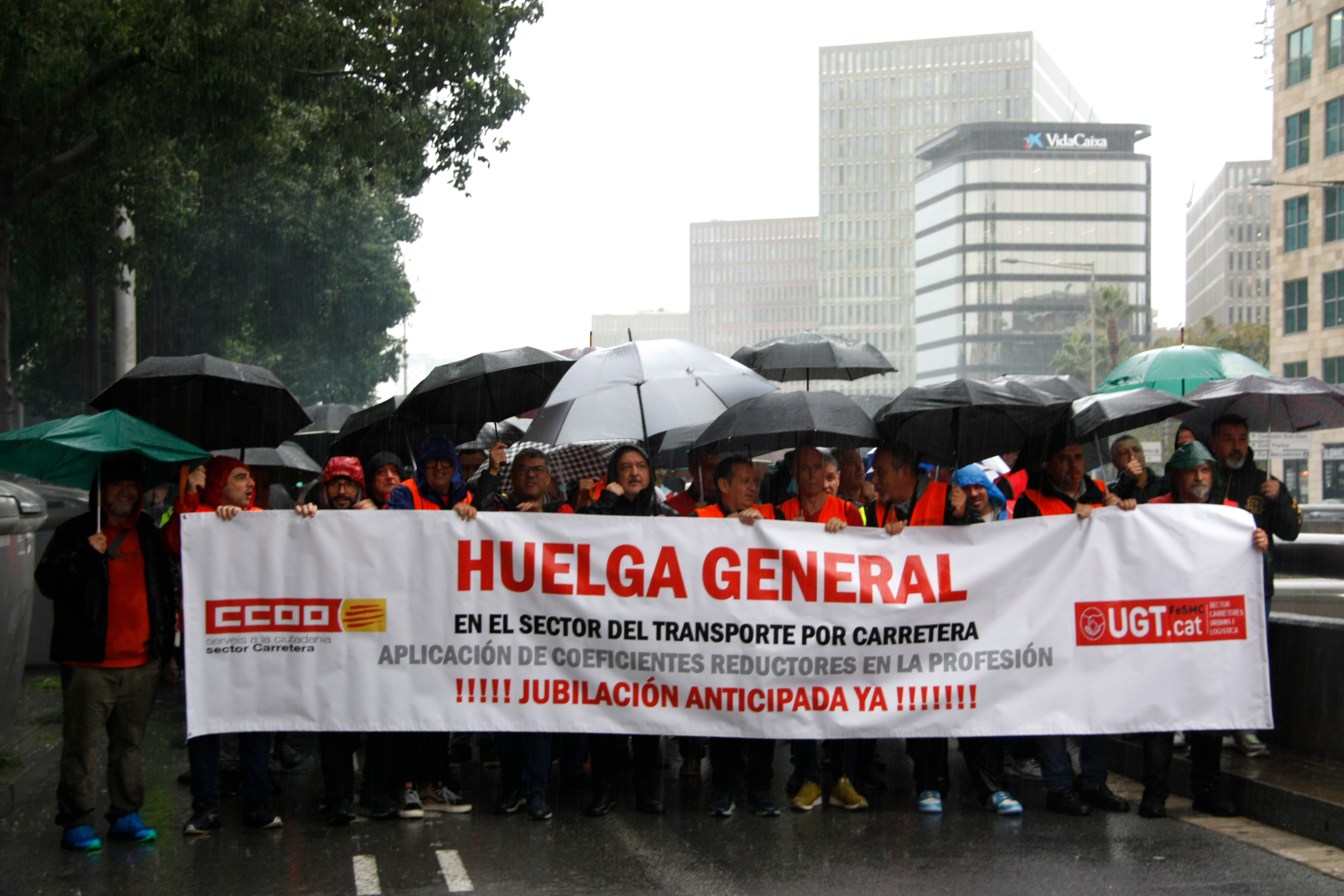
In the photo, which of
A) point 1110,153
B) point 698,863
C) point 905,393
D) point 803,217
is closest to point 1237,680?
point 905,393

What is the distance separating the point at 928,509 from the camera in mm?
7562

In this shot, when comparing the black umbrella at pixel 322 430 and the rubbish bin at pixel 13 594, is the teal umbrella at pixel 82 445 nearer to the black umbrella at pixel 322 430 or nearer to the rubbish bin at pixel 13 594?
the rubbish bin at pixel 13 594

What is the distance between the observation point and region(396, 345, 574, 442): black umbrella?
864 centimetres

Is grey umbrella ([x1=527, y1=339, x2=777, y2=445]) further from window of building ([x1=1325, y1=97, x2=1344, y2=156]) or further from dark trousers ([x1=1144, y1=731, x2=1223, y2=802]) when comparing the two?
window of building ([x1=1325, y1=97, x2=1344, y2=156])

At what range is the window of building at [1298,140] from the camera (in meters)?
53.8

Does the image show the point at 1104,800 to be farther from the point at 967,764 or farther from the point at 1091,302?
the point at 1091,302

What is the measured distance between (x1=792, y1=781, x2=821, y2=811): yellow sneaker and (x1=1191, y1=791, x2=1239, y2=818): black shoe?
76.3 inches

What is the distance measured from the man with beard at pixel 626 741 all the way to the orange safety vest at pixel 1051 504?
6.31 feet

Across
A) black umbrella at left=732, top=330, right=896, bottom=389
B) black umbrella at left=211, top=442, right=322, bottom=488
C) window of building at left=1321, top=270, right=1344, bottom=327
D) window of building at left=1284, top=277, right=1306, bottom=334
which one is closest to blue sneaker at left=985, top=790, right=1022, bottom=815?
black umbrella at left=732, top=330, right=896, bottom=389

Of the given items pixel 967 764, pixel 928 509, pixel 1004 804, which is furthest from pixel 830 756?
pixel 928 509

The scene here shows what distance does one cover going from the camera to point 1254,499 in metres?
7.81

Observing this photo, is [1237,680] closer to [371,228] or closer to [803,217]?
[371,228]

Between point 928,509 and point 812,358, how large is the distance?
3.68 meters

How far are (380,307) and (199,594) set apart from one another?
30.8m
